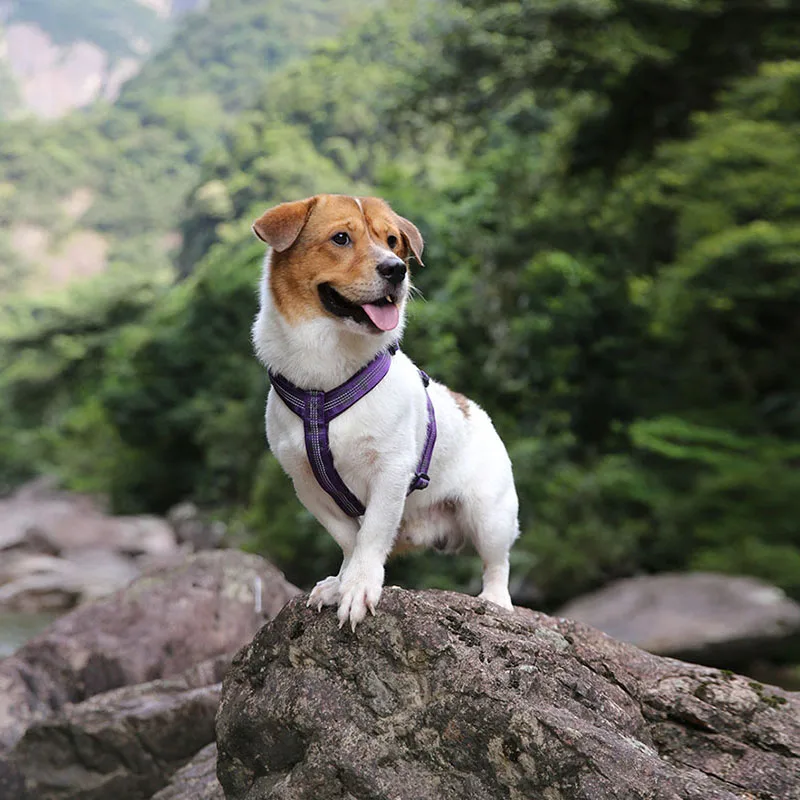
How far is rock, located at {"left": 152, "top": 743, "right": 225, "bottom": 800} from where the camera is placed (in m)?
4.92

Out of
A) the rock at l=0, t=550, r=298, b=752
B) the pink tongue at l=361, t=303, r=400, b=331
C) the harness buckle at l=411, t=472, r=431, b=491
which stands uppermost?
the pink tongue at l=361, t=303, r=400, b=331

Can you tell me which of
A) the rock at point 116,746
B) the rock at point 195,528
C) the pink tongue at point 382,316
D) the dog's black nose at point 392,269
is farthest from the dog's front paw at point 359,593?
the rock at point 195,528

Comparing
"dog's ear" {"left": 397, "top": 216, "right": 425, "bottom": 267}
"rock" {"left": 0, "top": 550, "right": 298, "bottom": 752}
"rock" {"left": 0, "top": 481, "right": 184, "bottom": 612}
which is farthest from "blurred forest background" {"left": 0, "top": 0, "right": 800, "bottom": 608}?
"dog's ear" {"left": 397, "top": 216, "right": 425, "bottom": 267}

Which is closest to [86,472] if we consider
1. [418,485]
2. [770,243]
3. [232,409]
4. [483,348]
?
[232,409]

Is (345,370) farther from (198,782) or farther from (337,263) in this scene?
(198,782)

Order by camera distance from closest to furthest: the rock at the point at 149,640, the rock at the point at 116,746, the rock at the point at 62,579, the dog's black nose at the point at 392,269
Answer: the dog's black nose at the point at 392,269 → the rock at the point at 116,746 → the rock at the point at 149,640 → the rock at the point at 62,579

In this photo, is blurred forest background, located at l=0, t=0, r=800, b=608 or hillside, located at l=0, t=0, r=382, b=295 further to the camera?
hillside, located at l=0, t=0, r=382, b=295

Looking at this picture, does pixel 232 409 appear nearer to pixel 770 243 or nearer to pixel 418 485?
pixel 770 243

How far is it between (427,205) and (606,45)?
6961 mm

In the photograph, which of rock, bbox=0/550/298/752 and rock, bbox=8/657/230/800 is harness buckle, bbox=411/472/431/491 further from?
rock, bbox=0/550/298/752

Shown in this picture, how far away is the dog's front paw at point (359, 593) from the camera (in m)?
3.94

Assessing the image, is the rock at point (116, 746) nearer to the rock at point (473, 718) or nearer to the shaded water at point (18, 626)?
the rock at point (473, 718)

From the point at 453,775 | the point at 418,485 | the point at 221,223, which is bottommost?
the point at 221,223

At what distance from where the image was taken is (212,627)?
7652 millimetres
